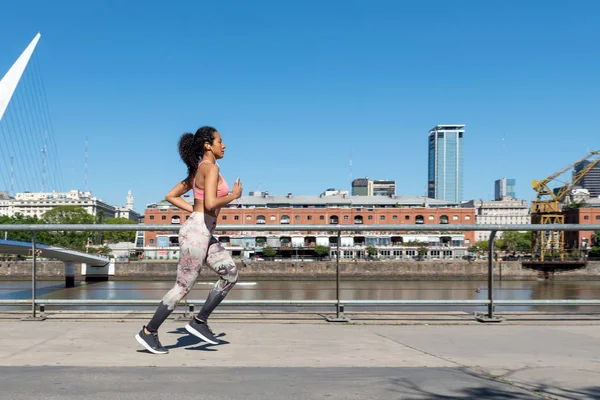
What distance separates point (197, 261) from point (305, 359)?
1088 millimetres

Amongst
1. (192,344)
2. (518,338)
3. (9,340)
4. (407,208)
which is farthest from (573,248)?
(407,208)

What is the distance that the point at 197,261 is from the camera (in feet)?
15.3

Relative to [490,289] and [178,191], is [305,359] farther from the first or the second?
[490,289]

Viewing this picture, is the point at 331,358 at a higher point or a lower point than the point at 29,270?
lower

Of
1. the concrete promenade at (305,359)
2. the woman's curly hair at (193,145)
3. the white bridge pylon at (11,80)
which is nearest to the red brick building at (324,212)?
the white bridge pylon at (11,80)

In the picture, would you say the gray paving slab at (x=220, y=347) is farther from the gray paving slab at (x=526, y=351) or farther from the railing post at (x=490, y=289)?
the railing post at (x=490, y=289)

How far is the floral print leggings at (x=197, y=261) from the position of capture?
461 cm

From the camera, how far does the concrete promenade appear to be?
3186mm

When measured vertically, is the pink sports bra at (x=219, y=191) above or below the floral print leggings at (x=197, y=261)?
above

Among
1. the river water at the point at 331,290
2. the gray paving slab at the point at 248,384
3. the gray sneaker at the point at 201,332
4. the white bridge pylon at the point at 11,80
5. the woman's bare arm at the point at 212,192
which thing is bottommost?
the gray paving slab at the point at 248,384

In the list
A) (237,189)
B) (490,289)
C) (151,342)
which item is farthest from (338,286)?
(151,342)

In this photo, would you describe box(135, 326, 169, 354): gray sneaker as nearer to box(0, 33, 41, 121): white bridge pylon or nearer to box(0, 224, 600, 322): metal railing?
box(0, 224, 600, 322): metal railing

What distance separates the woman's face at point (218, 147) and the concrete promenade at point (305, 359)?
1450mm

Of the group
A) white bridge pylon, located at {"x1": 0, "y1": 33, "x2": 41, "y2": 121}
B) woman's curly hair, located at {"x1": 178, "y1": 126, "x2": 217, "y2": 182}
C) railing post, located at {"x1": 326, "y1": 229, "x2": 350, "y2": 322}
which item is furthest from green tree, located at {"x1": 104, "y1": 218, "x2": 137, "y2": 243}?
white bridge pylon, located at {"x1": 0, "y1": 33, "x2": 41, "y2": 121}
